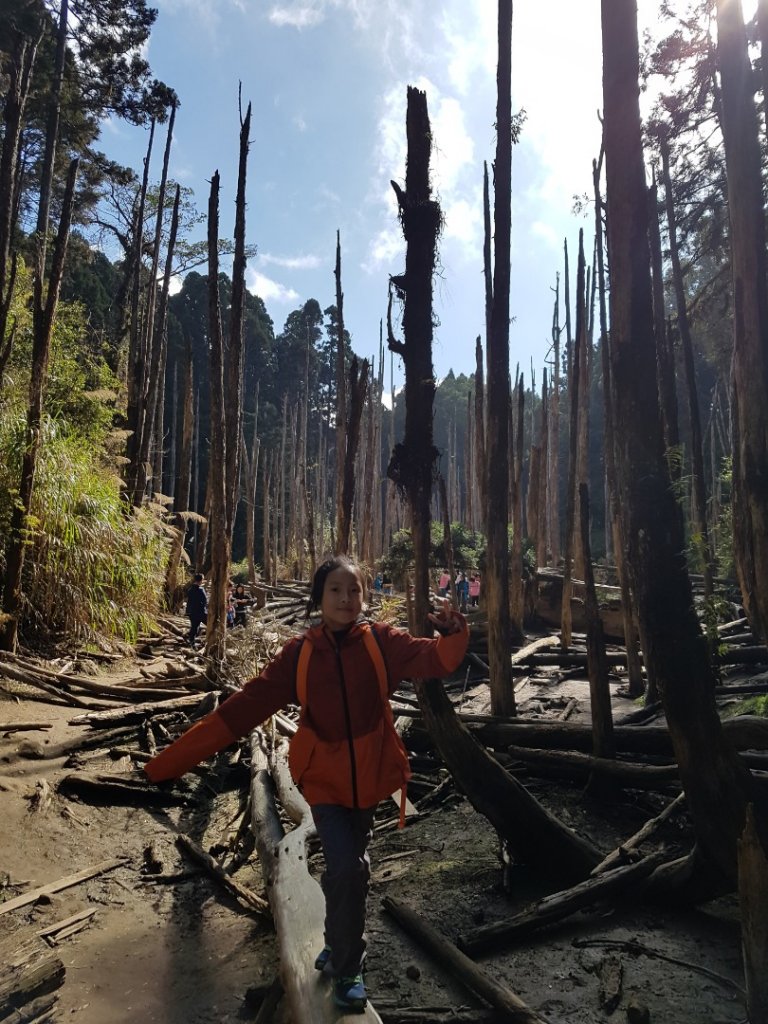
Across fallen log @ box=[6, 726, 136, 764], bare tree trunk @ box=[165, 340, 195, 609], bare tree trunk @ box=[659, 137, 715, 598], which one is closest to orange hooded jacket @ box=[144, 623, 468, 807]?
fallen log @ box=[6, 726, 136, 764]

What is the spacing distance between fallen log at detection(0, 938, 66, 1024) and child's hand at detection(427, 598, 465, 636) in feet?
7.54

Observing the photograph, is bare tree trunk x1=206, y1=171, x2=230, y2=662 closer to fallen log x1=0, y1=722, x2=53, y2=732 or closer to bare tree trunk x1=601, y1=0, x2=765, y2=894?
fallen log x1=0, y1=722, x2=53, y2=732

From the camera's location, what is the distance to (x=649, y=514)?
3188mm

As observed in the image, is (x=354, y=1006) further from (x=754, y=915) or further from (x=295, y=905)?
(x=754, y=915)

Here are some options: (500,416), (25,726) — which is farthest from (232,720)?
(500,416)

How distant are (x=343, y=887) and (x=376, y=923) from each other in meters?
1.34

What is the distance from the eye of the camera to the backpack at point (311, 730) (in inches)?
99.3

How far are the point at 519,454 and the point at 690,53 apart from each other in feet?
21.7

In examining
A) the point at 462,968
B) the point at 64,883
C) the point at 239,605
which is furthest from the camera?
the point at 239,605

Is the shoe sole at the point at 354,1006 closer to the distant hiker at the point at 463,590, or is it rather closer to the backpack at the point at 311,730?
the backpack at the point at 311,730

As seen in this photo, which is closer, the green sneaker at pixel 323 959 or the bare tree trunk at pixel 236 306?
the green sneaker at pixel 323 959

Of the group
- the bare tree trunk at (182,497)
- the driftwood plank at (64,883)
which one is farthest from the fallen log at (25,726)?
the bare tree trunk at (182,497)

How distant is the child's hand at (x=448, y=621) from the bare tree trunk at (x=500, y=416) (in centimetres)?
371

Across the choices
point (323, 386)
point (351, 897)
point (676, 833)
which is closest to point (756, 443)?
point (676, 833)
